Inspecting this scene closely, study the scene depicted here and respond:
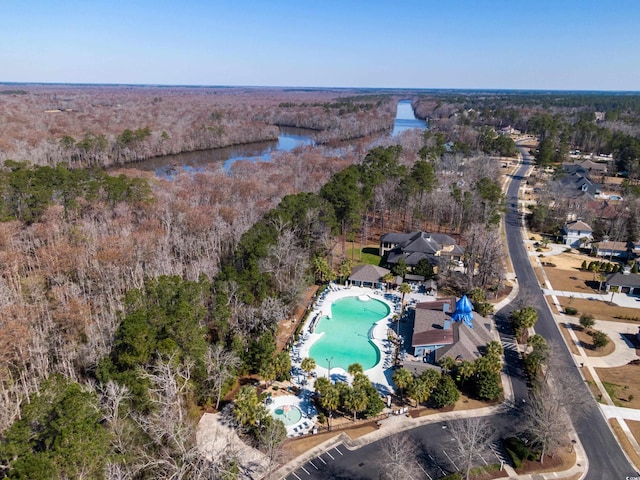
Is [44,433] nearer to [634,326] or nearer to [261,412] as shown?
[261,412]

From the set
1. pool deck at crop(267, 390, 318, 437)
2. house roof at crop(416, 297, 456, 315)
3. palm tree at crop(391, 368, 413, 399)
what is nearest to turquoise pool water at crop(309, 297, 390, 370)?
house roof at crop(416, 297, 456, 315)

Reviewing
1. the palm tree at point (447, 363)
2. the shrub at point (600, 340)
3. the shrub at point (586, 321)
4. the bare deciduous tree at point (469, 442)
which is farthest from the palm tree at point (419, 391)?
the shrub at point (586, 321)

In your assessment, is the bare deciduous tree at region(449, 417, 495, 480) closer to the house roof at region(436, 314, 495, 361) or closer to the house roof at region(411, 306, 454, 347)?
the house roof at region(436, 314, 495, 361)

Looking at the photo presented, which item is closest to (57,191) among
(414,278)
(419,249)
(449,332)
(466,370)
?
(414,278)

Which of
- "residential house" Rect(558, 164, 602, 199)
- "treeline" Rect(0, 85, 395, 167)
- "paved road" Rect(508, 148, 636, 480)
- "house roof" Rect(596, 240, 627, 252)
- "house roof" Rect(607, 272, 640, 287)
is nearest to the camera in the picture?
"paved road" Rect(508, 148, 636, 480)

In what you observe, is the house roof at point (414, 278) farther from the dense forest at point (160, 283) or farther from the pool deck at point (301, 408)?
the pool deck at point (301, 408)

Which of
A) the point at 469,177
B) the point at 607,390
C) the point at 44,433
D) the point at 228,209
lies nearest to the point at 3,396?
the point at 44,433
